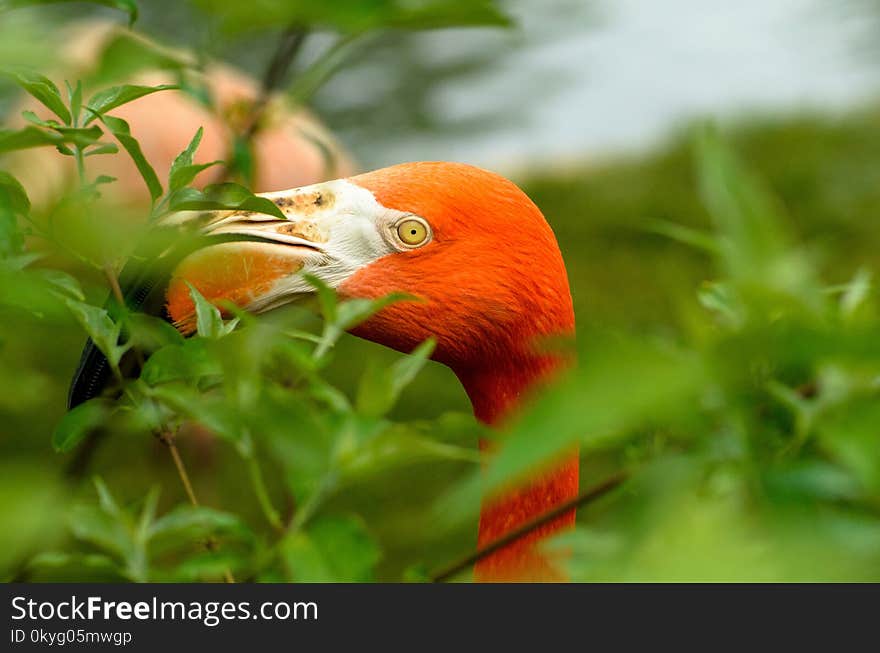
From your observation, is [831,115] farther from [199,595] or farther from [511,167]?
[199,595]

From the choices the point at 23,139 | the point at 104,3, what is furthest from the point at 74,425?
the point at 104,3

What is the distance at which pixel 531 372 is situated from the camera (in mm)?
1172

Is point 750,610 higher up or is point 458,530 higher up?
point 458,530

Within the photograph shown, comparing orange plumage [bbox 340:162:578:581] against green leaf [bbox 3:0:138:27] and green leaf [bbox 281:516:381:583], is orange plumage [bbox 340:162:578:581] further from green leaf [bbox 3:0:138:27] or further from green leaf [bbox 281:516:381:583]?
green leaf [bbox 281:516:381:583]

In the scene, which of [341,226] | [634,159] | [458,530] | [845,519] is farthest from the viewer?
[634,159]

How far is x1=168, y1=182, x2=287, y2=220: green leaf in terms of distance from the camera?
0.64m

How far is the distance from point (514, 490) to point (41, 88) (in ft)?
2.13

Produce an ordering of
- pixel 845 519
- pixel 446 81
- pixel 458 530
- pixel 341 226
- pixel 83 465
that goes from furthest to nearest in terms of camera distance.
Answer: pixel 446 81 < pixel 458 530 < pixel 341 226 < pixel 83 465 < pixel 845 519

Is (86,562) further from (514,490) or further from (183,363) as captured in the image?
(514,490)

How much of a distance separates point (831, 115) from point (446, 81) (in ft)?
7.78

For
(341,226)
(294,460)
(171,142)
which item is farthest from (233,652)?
(171,142)

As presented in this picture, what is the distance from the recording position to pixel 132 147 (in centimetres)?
62

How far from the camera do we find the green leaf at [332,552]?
46 centimetres

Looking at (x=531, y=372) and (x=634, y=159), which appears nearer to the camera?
(x=531, y=372)
